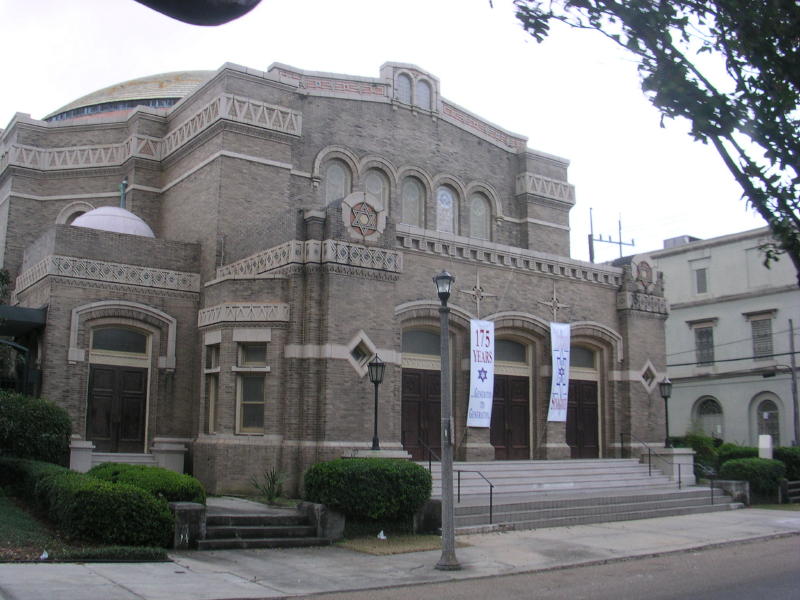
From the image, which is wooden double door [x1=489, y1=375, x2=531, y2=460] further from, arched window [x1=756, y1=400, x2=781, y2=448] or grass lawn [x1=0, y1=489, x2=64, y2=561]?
arched window [x1=756, y1=400, x2=781, y2=448]

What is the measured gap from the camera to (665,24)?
7.18 meters

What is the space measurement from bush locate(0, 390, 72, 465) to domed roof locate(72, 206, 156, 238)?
694cm

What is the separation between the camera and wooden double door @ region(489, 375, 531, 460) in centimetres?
2641

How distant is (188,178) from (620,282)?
1489 cm

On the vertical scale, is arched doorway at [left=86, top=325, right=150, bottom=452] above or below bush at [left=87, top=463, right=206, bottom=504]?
above

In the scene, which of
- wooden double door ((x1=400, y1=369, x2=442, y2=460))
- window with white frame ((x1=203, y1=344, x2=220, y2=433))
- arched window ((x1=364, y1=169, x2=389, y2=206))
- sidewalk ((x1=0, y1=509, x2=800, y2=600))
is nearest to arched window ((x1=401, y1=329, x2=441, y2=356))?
wooden double door ((x1=400, y1=369, x2=442, y2=460))

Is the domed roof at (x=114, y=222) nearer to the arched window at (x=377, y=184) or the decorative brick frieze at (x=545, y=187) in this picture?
the arched window at (x=377, y=184)

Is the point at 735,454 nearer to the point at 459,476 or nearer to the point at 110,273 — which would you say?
the point at 459,476

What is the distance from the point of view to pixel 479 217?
32.5 metres

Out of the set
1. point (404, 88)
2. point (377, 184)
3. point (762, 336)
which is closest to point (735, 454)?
point (377, 184)

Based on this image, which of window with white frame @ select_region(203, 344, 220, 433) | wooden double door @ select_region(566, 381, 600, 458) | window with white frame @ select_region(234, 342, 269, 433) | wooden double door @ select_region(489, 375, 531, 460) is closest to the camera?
window with white frame @ select_region(234, 342, 269, 433)

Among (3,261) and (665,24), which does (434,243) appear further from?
(665,24)

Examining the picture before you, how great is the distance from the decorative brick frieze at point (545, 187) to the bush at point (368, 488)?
57.0 feet

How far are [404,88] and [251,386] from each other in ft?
44.6
